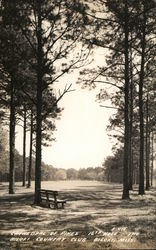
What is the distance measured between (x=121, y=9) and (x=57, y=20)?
4876 mm

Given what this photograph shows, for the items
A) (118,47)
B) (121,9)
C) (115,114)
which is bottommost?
(115,114)

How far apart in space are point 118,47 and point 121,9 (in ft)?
8.32

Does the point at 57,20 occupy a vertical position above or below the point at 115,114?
above

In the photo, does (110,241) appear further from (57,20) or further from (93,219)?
(57,20)

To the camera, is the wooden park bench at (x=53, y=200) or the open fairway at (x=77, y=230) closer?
the open fairway at (x=77, y=230)

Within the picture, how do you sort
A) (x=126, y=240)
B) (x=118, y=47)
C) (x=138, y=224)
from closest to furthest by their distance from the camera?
1. (x=126, y=240)
2. (x=138, y=224)
3. (x=118, y=47)

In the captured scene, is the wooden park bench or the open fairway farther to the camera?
the wooden park bench

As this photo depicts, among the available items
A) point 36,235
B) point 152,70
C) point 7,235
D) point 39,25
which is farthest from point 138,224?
point 152,70

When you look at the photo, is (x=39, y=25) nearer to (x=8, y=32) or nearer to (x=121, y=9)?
(x=8, y=32)

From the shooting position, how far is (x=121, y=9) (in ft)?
74.9

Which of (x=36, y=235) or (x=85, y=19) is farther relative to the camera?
(x=85, y=19)

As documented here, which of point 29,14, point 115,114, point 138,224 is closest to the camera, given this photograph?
point 138,224

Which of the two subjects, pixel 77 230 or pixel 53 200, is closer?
pixel 77 230

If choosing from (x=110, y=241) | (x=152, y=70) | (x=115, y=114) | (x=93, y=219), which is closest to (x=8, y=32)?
(x=152, y=70)
